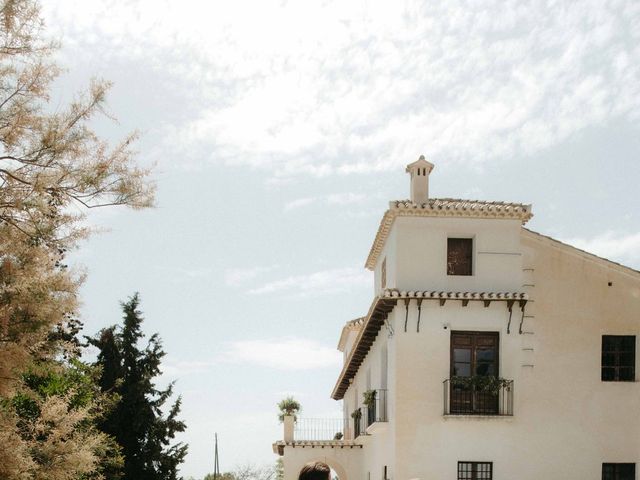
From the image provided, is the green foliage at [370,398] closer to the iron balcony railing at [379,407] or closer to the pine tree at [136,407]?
the iron balcony railing at [379,407]

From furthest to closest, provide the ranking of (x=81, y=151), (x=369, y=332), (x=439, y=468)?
1. (x=369, y=332)
2. (x=439, y=468)
3. (x=81, y=151)

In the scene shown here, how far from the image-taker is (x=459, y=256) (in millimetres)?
21578

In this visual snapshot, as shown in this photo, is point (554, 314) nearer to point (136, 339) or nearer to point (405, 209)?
point (405, 209)

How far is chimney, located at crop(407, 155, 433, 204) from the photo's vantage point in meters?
22.0

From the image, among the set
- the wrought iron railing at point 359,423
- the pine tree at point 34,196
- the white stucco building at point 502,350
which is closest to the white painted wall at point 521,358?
the white stucco building at point 502,350

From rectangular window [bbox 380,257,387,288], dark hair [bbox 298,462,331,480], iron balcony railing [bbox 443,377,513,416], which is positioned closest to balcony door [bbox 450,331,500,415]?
iron balcony railing [bbox 443,377,513,416]

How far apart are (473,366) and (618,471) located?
163 inches

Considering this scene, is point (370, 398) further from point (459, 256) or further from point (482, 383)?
point (459, 256)

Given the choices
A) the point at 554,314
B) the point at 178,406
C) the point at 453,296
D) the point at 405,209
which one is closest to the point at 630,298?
the point at 554,314

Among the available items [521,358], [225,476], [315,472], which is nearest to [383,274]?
[521,358]

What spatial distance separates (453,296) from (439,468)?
381 cm

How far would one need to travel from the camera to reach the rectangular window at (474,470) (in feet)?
68.0

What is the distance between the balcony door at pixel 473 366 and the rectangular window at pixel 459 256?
1.45 m

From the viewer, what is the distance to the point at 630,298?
2175 cm
